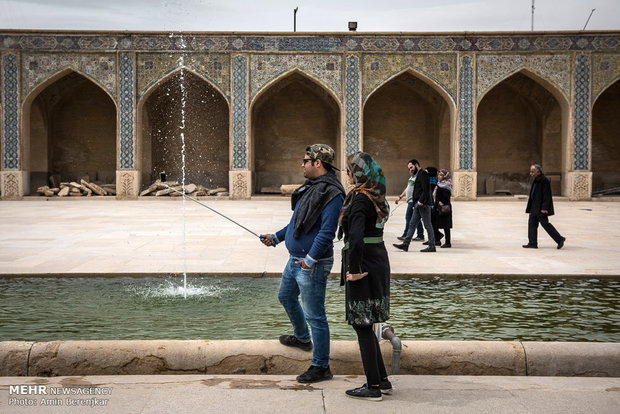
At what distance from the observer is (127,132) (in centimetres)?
2036

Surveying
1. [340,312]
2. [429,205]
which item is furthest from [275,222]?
[340,312]

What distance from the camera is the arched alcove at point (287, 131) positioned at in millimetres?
23406

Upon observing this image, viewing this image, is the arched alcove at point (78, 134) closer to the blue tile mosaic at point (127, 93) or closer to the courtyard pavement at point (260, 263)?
the blue tile mosaic at point (127, 93)

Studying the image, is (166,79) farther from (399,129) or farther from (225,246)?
(225,246)

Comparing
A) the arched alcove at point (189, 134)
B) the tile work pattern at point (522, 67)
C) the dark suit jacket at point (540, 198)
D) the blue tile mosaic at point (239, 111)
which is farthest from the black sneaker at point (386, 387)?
the arched alcove at point (189, 134)

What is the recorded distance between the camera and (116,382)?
11.5 ft

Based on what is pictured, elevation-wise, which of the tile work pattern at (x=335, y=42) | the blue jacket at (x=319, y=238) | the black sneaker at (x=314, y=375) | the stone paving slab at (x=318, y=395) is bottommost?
the stone paving slab at (x=318, y=395)

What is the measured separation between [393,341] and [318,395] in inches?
22.9

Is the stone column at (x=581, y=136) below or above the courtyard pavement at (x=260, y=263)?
above

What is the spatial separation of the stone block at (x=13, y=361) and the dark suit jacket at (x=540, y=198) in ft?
22.8

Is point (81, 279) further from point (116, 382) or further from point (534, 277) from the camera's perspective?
point (534, 277)

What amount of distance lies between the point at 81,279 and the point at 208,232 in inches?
160

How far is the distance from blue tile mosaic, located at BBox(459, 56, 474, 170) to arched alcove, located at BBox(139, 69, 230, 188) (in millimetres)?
7574

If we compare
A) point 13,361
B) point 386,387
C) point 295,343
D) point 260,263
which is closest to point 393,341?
point 386,387
